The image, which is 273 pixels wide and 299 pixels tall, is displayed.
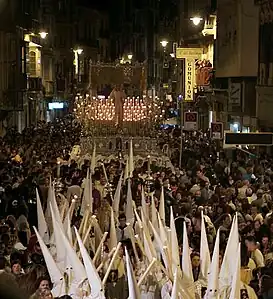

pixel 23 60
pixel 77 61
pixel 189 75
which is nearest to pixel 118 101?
pixel 23 60

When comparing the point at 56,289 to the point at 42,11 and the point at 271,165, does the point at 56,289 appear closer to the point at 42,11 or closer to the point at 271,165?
the point at 271,165

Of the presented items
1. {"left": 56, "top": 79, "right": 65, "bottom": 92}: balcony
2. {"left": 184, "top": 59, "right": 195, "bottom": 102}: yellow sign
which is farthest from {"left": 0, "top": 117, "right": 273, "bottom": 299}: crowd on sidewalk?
{"left": 56, "top": 79, "right": 65, "bottom": 92}: balcony

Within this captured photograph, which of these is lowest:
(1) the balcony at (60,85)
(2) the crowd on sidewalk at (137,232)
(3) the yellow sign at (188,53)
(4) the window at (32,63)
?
(1) the balcony at (60,85)

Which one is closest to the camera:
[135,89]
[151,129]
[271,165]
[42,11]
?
[271,165]

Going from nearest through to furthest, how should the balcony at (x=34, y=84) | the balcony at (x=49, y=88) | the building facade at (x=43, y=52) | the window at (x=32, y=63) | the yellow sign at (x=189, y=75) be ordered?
the building facade at (x=43, y=52) → the yellow sign at (x=189, y=75) → the balcony at (x=34, y=84) → the window at (x=32, y=63) → the balcony at (x=49, y=88)

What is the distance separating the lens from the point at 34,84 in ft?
205

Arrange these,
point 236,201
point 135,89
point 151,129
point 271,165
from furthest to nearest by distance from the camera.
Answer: point 135,89 < point 151,129 < point 271,165 < point 236,201

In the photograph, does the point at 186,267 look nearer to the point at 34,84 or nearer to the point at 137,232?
the point at 137,232

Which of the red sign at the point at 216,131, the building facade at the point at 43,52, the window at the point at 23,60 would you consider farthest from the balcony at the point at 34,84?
the red sign at the point at 216,131

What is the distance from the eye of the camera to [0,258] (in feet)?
34.1

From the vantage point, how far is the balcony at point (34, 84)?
60287 mm

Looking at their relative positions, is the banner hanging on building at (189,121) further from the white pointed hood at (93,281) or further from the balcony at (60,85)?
the balcony at (60,85)

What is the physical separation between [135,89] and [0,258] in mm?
28784

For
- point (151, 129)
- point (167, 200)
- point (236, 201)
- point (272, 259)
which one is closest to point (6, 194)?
point (167, 200)
